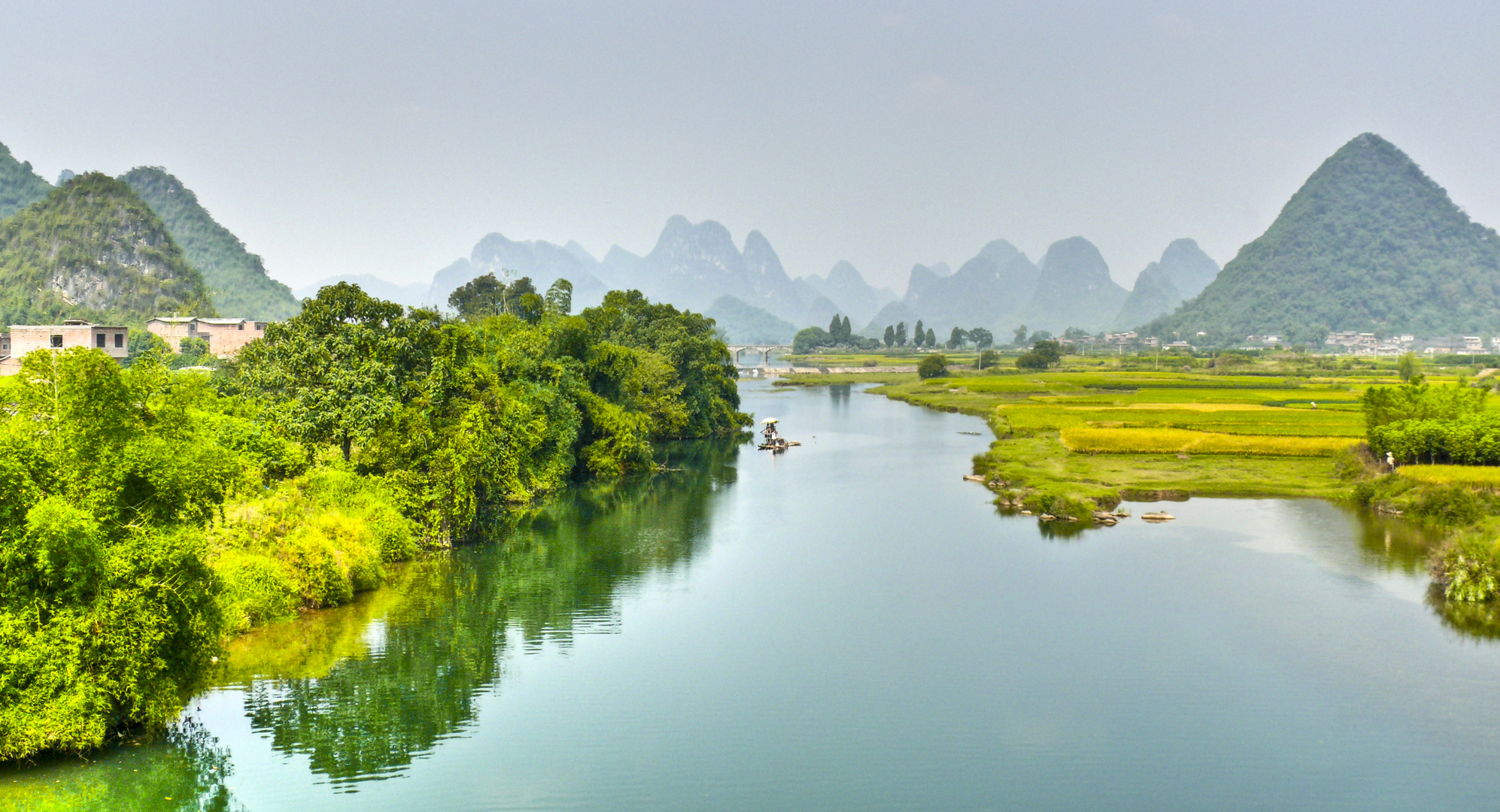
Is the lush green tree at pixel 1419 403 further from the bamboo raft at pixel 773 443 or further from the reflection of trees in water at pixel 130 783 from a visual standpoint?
the reflection of trees in water at pixel 130 783

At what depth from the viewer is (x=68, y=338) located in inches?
3300

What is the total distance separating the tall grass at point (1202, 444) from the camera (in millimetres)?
59125

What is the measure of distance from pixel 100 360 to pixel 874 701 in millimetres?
18497

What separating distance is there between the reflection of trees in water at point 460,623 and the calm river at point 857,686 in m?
0.11

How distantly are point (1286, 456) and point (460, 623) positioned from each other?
50.5 m

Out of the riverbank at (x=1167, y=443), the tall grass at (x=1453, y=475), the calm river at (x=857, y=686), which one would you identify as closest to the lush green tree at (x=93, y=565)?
the calm river at (x=857, y=686)

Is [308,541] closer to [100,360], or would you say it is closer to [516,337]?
[100,360]

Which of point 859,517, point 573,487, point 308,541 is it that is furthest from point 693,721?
point 573,487

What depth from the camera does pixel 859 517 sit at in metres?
46.3

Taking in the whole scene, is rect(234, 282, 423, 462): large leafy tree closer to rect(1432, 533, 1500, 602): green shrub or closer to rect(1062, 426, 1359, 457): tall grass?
rect(1432, 533, 1500, 602): green shrub

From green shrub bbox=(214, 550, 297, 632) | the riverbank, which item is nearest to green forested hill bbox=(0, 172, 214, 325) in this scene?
the riverbank

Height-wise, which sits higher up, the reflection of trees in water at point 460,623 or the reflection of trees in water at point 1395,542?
the reflection of trees in water at point 1395,542

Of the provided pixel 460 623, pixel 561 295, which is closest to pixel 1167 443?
pixel 460 623

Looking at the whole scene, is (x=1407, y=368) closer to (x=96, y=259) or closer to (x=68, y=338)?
(x=68, y=338)
